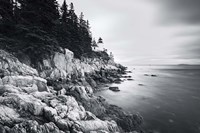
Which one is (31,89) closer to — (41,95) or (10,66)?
(41,95)

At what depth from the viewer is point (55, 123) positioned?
7840 mm

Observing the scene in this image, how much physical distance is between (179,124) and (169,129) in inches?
89.4

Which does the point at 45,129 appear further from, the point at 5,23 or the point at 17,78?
the point at 5,23

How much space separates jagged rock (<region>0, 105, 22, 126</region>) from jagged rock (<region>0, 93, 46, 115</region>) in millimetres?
417

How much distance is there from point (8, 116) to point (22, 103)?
119cm

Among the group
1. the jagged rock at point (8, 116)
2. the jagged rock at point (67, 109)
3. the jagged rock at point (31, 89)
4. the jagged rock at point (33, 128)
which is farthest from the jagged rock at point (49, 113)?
the jagged rock at point (31, 89)

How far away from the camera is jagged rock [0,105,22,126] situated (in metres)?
6.85

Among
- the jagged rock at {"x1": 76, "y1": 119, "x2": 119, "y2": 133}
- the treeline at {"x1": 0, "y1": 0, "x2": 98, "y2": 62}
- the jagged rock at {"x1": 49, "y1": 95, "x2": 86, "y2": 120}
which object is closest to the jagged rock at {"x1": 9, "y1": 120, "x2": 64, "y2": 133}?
the jagged rock at {"x1": 49, "y1": 95, "x2": 86, "y2": 120}

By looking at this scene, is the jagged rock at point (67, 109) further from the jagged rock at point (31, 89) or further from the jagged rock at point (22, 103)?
the jagged rock at point (31, 89)

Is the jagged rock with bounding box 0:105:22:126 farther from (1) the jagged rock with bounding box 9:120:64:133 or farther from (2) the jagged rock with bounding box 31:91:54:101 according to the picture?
(2) the jagged rock with bounding box 31:91:54:101

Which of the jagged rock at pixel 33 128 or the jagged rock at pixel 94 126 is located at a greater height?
the jagged rock at pixel 33 128

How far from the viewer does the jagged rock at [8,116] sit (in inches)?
270

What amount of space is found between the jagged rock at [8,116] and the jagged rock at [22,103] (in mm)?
417

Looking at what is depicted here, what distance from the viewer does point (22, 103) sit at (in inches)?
323
